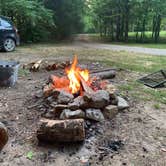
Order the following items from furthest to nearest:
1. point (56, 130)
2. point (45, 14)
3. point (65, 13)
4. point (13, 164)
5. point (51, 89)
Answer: point (65, 13) < point (45, 14) < point (51, 89) < point (56, 130) < point (13, 164)

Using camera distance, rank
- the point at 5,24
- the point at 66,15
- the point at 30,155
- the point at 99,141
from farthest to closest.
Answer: the point at 66,15 → the point at 5,24 → the point at 99,141 → the point at 30,155

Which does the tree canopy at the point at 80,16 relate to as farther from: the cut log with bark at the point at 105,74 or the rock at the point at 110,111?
the rock at the point at 110,111

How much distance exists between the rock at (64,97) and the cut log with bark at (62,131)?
0.70 metres

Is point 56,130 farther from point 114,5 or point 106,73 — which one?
point 114,5

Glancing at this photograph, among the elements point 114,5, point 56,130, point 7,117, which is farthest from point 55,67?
point 114,5

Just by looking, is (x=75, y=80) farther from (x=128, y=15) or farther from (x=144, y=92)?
(x=128, y=15)

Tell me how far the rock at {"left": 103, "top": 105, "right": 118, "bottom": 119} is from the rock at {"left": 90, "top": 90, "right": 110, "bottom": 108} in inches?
3.1

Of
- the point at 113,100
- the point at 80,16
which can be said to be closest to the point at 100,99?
the point at 113,100

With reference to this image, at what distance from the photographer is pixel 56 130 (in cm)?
325

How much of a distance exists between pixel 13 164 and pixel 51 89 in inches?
64.8

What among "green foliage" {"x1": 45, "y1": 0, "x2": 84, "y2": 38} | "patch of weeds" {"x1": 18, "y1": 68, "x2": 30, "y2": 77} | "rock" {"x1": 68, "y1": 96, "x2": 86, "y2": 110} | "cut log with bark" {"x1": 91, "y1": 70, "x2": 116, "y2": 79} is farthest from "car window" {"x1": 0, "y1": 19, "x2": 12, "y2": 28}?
"rock" {"x1": 68, "y1": 96, "x2": 86, "y2": 110}

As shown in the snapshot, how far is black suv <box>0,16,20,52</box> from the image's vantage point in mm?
11153

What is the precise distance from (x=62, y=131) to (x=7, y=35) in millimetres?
8938

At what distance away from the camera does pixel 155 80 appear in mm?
6242
